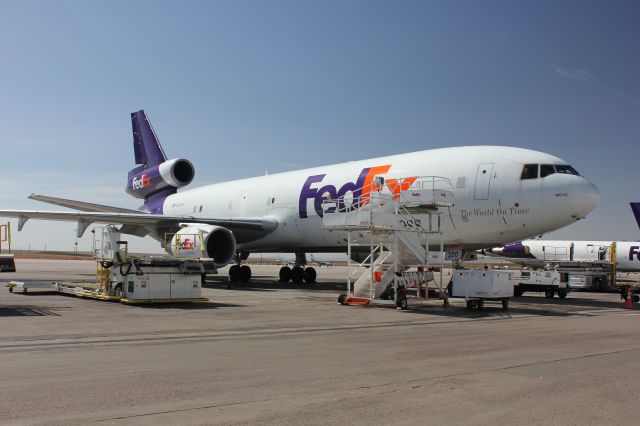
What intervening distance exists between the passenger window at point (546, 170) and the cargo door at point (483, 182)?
1.53 metres

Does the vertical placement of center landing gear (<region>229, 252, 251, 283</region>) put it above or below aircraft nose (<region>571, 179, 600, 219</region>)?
below

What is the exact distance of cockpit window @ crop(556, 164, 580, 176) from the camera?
746 inches

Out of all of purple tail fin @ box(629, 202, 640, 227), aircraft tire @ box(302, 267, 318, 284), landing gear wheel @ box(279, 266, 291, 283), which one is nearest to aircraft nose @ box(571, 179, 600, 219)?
aircraft tire @ box(302, 267, 318, 284)

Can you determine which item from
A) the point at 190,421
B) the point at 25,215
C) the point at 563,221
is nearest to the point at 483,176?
the point at 563,221

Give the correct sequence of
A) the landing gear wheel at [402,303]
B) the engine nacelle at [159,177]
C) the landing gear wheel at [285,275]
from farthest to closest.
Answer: the engine nacelle at [159,177]
the landing gear wheel at [285,275]
the landing gear wheel at [402,303]

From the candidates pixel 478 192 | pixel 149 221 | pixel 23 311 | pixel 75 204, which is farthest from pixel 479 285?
pixel 75 204

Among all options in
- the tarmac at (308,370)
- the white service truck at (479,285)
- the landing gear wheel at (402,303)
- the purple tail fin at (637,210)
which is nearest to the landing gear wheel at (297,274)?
the white service truck at (479,285)

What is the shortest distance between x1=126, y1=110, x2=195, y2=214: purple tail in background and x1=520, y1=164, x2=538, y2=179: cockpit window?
19626mm

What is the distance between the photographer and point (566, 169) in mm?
19062

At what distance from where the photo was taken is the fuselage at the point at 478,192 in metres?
18.5

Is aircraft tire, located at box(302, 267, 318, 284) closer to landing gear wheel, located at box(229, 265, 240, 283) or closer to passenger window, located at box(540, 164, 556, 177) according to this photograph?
landing gear wheel, located at box(229, 265, 240, 283)

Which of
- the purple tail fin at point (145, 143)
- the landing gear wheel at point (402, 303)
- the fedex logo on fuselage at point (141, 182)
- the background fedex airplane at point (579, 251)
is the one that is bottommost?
the landing gear wheel at point (402, 303)

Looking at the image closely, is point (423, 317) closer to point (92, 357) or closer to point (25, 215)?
point (92, 357)

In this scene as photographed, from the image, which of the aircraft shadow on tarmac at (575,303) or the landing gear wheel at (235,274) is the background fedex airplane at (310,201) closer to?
the landing gear wheel at (235,274)
